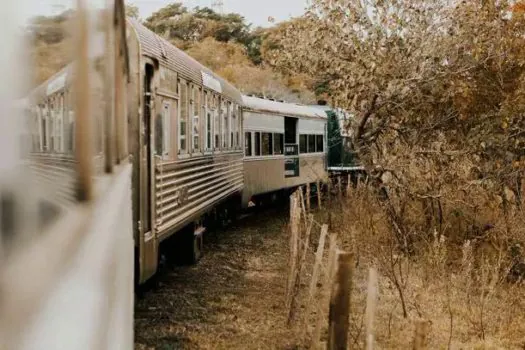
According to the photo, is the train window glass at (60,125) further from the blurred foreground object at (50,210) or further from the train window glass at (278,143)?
the train window glass at (278,143)

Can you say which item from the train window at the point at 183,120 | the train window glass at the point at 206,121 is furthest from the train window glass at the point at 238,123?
the train window at the point at 183,120

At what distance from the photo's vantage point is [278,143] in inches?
734

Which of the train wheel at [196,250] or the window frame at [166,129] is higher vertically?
the window frame at [166,129]

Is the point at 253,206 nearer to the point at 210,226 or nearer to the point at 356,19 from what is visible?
the point at 210,226

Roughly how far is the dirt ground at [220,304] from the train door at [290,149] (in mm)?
6479

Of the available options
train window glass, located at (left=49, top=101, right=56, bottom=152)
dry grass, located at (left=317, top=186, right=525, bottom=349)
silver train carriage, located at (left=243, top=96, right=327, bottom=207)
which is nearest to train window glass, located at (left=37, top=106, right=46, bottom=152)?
train window glass, located at (left=49, top=101, right=56, bottom=152)

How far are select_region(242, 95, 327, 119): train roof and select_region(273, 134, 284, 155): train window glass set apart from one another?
531 mm

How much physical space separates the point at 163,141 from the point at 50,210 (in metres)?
6.62

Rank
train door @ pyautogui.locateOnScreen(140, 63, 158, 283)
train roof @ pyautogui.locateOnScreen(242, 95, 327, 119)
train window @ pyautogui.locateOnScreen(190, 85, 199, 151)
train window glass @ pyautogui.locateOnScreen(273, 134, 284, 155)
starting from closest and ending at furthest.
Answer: train door @ pyautogui.locateOnScreen(140, 63, 158, 283)
train window @ pyautogui.locateOnScreen(190, 85, 199, 151)
train roof @ pyautogui.locateOnScreen(242, 95, 327, 119)
train window glass @ pyautogui.locateOnScreen(273, 134, 284, 155)

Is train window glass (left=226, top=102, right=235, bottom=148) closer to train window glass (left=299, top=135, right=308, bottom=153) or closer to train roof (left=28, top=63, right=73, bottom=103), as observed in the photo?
train window glass (left=299, top=135, right=308, bottom=153)

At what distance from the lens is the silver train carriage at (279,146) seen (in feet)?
54.0

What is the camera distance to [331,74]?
532 inches

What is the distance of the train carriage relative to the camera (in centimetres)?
698

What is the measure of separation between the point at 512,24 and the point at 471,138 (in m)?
1.86
